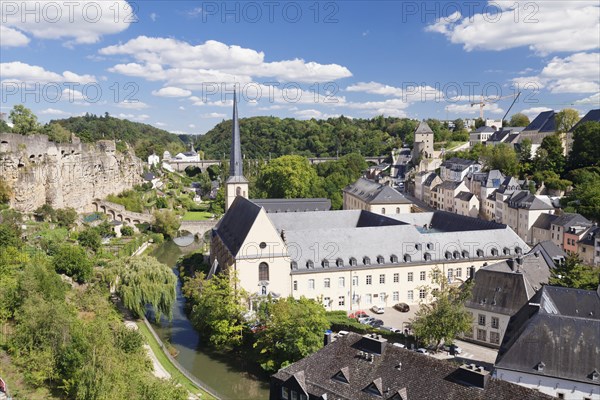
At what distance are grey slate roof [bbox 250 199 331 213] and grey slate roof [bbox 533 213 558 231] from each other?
2238 cm

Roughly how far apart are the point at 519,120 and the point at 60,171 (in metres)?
89.7

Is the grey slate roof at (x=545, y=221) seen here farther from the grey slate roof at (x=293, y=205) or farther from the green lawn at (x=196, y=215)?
the green lawn at (x=196, y=215)

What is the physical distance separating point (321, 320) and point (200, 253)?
26649mm

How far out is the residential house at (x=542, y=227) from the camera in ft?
157

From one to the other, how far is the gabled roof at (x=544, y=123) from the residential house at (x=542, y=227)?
109 feet

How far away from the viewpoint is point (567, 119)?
7331 centimetres

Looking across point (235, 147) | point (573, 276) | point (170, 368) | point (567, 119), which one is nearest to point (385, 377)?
point (170, 368)

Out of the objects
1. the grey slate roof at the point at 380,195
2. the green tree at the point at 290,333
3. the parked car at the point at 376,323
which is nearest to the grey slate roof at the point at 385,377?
the green tree at the point at 290,333

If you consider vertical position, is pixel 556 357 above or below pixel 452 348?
above

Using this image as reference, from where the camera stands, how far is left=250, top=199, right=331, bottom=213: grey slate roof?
59.3 m

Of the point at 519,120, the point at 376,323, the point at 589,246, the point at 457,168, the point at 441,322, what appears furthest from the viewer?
the point at 519,120

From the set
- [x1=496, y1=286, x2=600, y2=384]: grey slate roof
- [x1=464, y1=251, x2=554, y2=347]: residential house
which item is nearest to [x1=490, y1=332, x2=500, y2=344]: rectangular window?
[x1=464, y1=251, x2=554, y2=347]: residential house

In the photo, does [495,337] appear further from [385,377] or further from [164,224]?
[164,224]

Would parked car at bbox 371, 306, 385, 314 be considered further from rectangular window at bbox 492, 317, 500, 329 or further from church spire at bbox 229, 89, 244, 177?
church spire at bbox 229, 89, 244, 177
